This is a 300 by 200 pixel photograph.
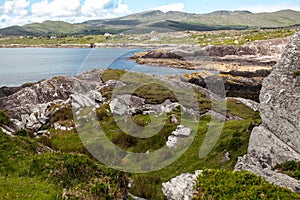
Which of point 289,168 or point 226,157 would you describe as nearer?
point 289,168

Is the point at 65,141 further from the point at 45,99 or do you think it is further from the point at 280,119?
the point at 45,99

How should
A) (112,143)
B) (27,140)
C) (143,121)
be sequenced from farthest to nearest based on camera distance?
1. (143,121)
2. (112,143)
3. (27,140)

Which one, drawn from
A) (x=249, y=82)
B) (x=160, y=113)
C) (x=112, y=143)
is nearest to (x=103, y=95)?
(x=160, y=113)

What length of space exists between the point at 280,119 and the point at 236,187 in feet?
31.9

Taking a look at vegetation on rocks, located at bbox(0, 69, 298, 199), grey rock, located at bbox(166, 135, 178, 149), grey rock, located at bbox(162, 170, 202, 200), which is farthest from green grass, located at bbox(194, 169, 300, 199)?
grey rock, located at bbox(166, 135, 178, 149)

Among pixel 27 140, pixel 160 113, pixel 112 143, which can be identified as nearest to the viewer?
pixel 27 140

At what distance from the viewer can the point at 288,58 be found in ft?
67.9

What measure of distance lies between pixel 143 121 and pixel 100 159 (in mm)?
8677

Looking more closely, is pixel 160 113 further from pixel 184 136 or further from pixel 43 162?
pixel 43 162

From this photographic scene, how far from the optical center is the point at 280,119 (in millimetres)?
20219

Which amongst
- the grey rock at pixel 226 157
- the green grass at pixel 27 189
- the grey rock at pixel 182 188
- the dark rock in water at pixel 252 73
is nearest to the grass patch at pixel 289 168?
the grey rock at pixel 226 157

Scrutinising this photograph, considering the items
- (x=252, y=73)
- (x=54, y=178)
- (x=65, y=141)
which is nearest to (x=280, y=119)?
(x=54, y=178)

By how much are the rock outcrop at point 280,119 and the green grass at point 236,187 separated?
6.14m

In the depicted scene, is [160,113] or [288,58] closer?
[288,58]
